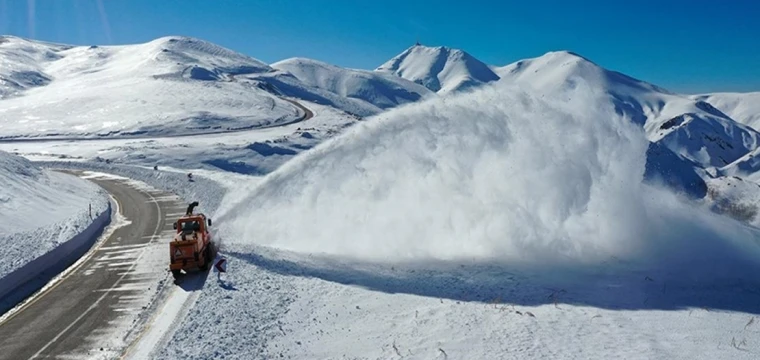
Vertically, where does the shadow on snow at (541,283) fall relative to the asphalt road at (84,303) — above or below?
above

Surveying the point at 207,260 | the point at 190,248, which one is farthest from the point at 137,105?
the point at 190,248

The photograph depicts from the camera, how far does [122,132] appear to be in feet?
340

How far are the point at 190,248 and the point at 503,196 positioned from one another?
14538mm

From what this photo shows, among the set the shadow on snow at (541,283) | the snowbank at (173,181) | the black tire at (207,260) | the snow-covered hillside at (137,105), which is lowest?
the black tire at (207,260)

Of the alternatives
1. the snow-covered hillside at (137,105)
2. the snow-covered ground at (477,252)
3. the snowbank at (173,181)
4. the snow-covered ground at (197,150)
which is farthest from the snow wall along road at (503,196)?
the snow-covered hillside at (137,105)

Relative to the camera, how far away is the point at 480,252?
25.2m

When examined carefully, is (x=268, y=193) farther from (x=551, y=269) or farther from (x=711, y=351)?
(x=711, y=351)

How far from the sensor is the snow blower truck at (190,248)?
2300cm

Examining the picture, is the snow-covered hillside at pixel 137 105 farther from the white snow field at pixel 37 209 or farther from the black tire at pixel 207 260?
the black tire at pixel 207 260

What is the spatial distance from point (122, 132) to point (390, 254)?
305 ft

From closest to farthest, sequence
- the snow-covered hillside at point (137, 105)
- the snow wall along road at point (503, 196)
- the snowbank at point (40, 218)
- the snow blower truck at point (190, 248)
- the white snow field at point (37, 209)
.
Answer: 1. the snow blower truck at point (190, 248)
2. the snow wall along road at point (503, 196)
3. the snowbank at point (40, 218)
4. the white snow field at point (37, 209)
5. the snow-covered hillside at point (137, 105)

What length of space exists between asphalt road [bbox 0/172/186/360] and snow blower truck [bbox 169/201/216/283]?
1637mm

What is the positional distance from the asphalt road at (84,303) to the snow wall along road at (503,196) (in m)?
5.26

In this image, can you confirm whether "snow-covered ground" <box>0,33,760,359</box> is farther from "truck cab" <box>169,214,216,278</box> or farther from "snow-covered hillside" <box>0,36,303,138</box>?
"snow-covered hillside" <box>0,36,303,138</box>
